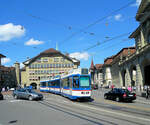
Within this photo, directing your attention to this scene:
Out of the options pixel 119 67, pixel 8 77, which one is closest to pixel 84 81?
pixel 119 67

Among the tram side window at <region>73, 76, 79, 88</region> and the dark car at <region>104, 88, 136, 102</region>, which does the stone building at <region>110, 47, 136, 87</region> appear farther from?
the tram side window at <region>73, 76, 79, 88</region>

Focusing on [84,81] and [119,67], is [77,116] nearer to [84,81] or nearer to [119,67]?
[84,81]

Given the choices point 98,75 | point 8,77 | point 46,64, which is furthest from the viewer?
point 8,77

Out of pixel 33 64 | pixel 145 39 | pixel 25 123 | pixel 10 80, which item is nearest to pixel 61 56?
pixel 33 64

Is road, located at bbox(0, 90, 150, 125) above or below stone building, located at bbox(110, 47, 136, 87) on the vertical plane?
below

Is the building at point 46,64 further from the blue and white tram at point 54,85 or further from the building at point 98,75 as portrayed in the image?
the blue and white tram at point 54,85

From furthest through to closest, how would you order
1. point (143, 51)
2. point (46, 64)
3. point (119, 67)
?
point (46, 64) → point (119, 67) → point (143, 51)

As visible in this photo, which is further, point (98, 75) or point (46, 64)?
point (98, 75)

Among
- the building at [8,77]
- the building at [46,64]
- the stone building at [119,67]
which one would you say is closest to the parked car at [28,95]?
the stone building at [119,67]

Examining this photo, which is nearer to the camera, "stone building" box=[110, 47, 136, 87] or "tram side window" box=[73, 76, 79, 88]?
"tram side window" box=[73, 76, 79, 88]

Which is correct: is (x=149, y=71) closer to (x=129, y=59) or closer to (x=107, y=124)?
(x=129, y=59)

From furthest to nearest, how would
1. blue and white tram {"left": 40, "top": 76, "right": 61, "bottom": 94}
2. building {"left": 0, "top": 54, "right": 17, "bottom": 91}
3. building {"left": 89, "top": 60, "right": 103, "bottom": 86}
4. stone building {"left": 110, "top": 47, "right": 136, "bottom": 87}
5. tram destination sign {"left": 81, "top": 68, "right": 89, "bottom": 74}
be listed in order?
1. building {"left": 0, "top": 54, "right": 17, "bottom": 91}
2. building {"left": 89, "top": 60, "right": 103, "bottom": 86}
3. stone building {"left": 110, "top": 47, "right": 136, "bottom": 87}
4. blue and white tram {"left": 40, "top": 76, "right": 61, "bottom": 94}
5. tram destination sign {"left": 81, "top": 68, "right": 89, "bottom": 74}

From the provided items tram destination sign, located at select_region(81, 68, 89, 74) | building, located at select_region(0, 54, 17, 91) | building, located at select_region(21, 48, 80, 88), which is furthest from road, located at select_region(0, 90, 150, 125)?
building, located at select_region(0, 54, 17, 91)

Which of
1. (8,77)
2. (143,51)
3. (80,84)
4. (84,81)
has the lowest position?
(80,84)
